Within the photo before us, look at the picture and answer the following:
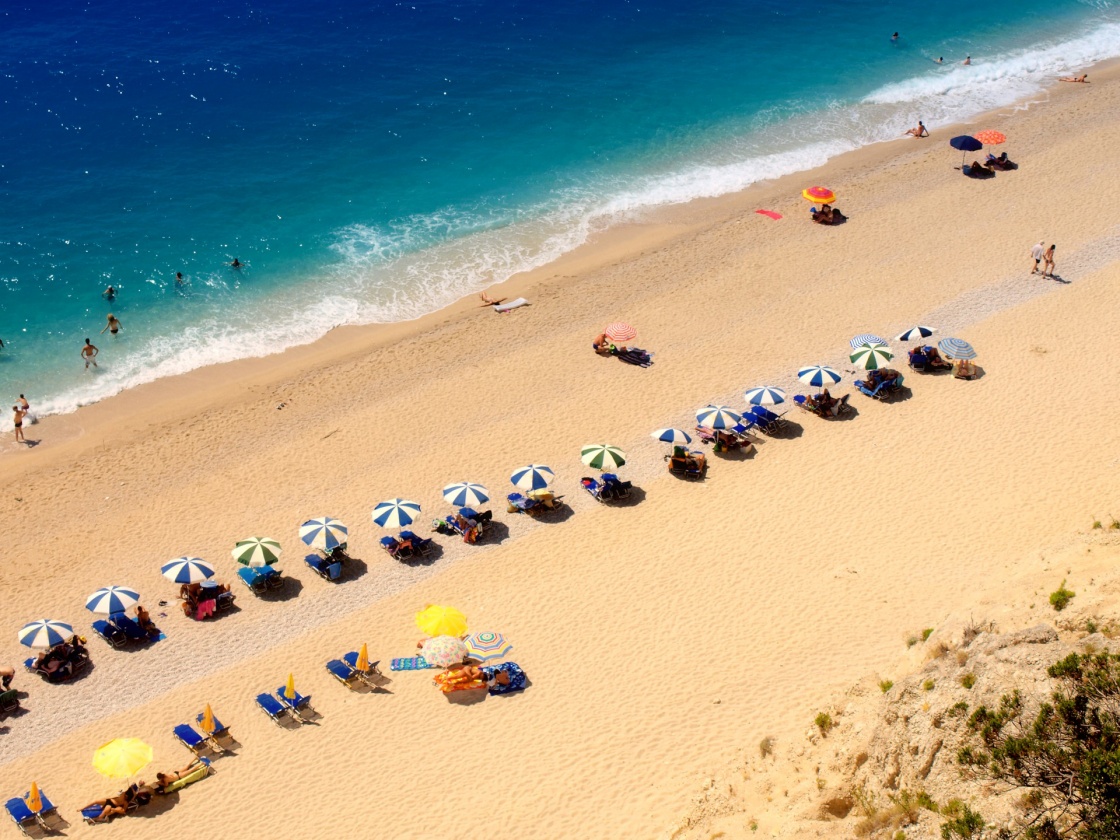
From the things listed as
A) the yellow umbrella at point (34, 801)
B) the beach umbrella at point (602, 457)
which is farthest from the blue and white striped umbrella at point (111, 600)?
the beach umbrella at point (602, 457)

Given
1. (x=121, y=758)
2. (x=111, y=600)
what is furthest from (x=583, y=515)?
(x=121, y=758)

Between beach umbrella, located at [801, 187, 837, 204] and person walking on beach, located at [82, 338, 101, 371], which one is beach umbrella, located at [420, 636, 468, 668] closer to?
person walking on beach, located at [82, 338, 101, 371]

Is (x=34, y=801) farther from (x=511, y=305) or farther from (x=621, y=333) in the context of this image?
(x=511, y=305)

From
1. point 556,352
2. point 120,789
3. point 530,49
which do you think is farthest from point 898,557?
point 530,49

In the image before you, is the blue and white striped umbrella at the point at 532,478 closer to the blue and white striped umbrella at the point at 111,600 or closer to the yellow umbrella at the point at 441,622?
the yellow umbrella at the point at 441,622

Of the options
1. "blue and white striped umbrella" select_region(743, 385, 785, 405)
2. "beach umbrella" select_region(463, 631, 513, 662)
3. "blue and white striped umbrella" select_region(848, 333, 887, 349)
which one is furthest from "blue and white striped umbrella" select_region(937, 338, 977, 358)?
→ "beach umbrella" select_region(463, 631, 513, 662)

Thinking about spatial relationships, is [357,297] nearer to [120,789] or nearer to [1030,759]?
[120,789]
